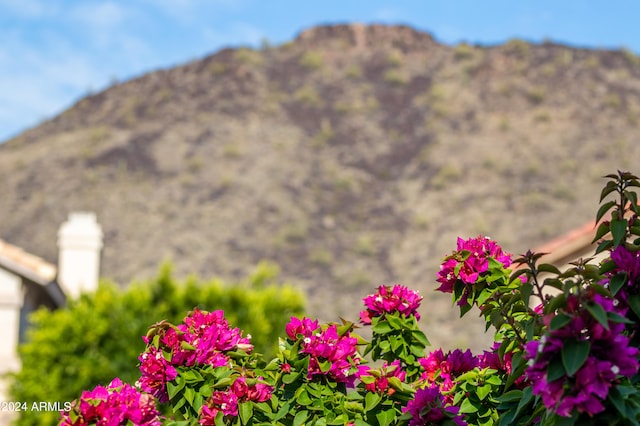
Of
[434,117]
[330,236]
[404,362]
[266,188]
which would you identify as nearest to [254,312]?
[404,362]

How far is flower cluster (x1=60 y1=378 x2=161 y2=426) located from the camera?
3717mm

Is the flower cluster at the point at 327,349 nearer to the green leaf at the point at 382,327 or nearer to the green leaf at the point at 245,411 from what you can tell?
the green leaf at the point at 245,411

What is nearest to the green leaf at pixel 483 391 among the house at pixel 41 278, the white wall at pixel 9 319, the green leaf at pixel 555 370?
the green leaf at pixel 555 370

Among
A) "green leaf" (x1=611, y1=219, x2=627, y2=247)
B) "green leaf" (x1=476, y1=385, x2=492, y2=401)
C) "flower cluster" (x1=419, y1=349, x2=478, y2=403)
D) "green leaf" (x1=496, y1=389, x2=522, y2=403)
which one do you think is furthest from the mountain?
"green leaf" (x1=611, y1=219, x2=627, y2=247)

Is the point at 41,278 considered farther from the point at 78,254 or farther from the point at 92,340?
the point at 78,254

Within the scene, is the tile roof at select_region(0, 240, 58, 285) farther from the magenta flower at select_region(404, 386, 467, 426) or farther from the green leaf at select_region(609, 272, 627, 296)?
the green leaf at select_region(609, 272, 627, 296)

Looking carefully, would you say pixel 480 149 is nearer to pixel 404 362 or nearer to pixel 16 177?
pixel 16 177

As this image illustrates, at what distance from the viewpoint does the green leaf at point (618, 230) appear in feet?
11.8

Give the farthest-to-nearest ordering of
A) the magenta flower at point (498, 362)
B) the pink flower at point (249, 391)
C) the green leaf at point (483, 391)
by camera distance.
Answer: the magenta flower at point (498, 362)
the green leaf at point (483, 391)
the pink flower at point (249, 391)

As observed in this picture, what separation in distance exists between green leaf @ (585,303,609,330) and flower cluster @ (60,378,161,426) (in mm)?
1909

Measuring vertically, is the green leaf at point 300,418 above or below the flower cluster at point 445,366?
below

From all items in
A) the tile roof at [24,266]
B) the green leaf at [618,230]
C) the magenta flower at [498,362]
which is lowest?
the magenta flower at [498,362]

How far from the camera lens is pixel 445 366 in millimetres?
4719

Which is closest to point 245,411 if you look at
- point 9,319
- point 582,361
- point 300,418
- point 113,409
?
point 300,418
